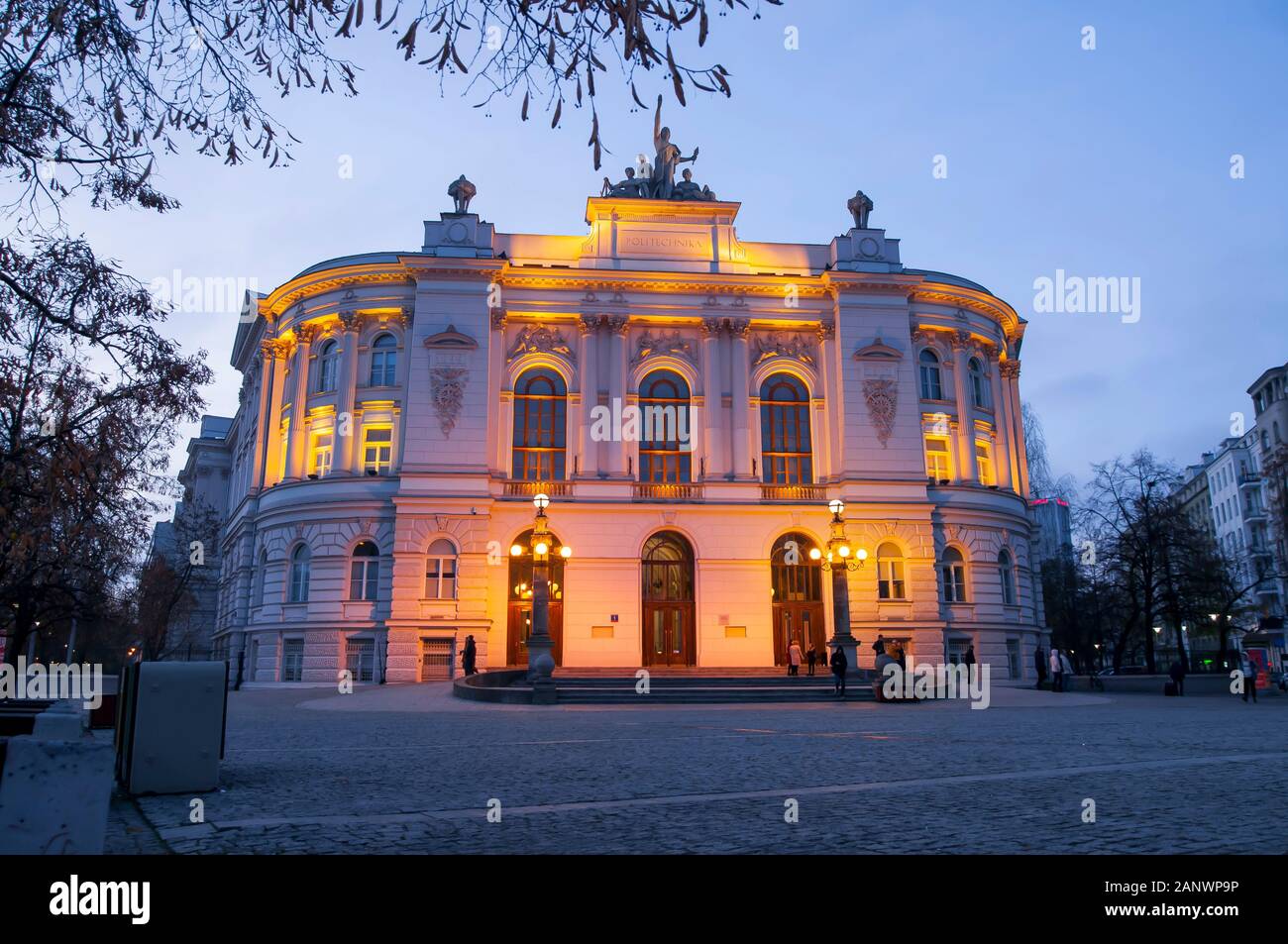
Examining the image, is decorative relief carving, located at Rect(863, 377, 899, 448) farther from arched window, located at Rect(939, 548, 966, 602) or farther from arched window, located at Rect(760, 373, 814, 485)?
arched window, located at Rect(939, 548, 966, 602)

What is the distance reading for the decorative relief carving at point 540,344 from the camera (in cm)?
4122

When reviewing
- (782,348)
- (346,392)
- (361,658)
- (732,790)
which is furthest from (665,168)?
(732,790)

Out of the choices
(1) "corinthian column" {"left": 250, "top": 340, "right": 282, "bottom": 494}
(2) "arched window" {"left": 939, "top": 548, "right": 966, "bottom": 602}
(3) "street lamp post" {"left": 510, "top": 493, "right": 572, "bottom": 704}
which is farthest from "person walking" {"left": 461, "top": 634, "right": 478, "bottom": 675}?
(2) "arched window" {"left": 939, "top": 548, "right": 966, "bottom": 602}

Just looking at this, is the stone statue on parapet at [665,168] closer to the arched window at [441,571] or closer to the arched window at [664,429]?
the arched window at [664,429]

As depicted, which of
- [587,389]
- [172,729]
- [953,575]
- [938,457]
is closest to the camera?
[172,729]

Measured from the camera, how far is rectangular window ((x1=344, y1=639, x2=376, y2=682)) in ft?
124

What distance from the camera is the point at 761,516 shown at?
131 ft

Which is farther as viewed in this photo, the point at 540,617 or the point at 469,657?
the point at 469,657

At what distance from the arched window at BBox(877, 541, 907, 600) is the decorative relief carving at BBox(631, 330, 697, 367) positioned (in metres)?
11.9

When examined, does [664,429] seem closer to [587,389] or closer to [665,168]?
[587,389]

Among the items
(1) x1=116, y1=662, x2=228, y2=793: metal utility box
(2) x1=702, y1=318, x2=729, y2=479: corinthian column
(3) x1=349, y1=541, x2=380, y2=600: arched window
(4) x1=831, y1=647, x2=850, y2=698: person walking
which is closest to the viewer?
(1) x1=116, y1=662, x2=228, y2=793: metal utility box

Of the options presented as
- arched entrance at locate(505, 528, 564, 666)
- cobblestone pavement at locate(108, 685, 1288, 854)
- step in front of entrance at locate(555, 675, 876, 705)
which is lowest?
cobblestone pavement at locate(108, 685, 1288, 854)

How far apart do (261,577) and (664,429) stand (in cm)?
1950

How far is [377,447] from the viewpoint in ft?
133
